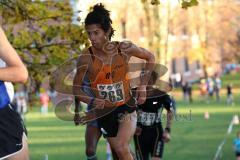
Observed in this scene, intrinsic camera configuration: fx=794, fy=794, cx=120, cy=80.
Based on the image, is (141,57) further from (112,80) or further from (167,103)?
(167,103)

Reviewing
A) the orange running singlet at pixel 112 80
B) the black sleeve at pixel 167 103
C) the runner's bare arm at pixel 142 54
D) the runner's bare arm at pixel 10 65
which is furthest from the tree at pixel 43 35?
the runner's bare arm at pixel 10 65

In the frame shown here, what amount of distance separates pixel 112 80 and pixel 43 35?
5913 millimetres

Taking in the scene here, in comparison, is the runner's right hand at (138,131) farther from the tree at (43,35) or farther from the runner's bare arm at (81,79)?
the tree at (43,35)

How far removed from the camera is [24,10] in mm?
13000

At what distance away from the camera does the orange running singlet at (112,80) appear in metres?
8.58

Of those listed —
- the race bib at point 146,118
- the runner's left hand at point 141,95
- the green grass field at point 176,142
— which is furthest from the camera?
the green grass field at point 176,142

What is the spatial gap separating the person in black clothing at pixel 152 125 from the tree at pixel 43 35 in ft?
8.16

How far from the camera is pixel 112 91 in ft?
28.4

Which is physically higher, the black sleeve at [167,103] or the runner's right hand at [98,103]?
the runner's right hand at [98,103]

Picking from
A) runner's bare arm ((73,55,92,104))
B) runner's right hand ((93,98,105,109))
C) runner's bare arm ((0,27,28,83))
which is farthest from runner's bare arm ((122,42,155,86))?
runner's bare arm ((0,27,28,83))

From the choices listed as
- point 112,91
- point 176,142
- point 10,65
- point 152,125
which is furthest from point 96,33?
point 176,142

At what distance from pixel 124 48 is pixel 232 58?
90.7 meters

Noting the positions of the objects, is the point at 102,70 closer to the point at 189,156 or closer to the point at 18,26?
the point at 18,26

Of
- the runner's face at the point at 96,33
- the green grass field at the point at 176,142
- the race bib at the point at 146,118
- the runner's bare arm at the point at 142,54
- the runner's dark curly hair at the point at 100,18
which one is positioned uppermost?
Result: the runner's dark curly hair at the point at 100,18
